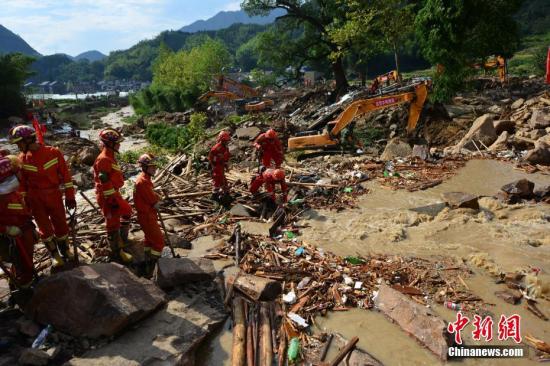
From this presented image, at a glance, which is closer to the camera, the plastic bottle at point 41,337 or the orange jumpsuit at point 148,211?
the plastic bottle at point 41,337

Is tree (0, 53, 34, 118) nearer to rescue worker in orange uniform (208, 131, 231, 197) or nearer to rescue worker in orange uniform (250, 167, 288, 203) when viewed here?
rescue worker in orange uniform (208, 131, 231, 197)

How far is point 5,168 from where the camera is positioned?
4969 mm

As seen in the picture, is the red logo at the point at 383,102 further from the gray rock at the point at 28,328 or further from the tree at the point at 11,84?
the tree at the point at 11,84

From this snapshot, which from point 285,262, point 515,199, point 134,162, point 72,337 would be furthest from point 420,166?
point 134,162

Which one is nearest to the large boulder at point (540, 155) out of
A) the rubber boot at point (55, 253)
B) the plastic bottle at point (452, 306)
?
the plastic bottle at point (452, 306)

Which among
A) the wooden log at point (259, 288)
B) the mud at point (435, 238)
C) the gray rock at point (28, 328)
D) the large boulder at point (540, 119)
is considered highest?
the gray rock at point (28, 328)

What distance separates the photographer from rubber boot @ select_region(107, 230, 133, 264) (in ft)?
20.5

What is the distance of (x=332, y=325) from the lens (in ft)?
16.7

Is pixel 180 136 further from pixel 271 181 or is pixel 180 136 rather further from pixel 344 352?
pixel 344 352

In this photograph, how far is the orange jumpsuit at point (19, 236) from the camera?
510cm

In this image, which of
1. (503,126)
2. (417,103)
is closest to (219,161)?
(417,103)

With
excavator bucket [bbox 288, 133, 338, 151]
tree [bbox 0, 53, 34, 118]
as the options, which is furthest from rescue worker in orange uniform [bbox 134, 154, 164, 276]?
tree [bbox 0, 53, 34, 118]

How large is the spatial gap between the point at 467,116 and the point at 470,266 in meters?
11.6

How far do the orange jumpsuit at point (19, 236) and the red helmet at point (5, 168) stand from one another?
27cm
